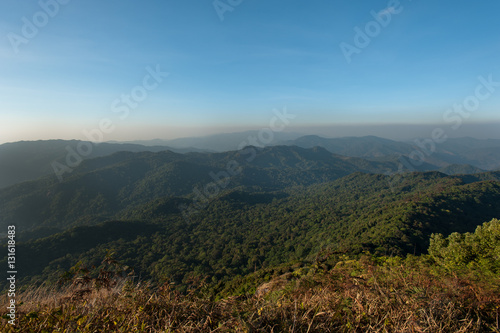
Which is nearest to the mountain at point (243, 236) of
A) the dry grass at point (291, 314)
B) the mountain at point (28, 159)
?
the dry grass at point (291, 314)

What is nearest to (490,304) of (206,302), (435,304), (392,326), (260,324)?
(435,304)

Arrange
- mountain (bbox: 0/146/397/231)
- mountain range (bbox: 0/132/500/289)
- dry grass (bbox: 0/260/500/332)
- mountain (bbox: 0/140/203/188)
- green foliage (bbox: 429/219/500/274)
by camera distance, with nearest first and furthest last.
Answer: dry grass (bbox: 0/260/500/332)
green foliage (bbox: 429/219/500/274)
mountain range (bbox: 0/132/500/289)
mountain (bbox: 0/146/397/231)
mountain (bbox: 0/140/203/188)

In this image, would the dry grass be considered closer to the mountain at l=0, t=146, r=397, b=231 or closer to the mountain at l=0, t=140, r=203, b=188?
the mountain at l=0, t=146, r=397, b=231

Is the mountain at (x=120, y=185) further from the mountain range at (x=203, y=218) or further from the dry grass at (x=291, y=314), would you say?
the dry grass at (x=291, y=314)

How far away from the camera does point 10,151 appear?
145250 millimetres

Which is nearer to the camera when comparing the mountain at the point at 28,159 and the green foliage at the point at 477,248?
the green foliage at the point at 477,248

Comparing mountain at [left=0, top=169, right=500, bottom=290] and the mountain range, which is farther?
the mountain range

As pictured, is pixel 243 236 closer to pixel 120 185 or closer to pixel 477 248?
pixel 477 248

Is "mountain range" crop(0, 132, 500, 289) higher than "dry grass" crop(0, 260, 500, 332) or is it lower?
lower

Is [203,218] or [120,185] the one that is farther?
[120,185]

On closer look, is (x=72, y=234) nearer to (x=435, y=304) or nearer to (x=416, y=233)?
(x=435, y=304)

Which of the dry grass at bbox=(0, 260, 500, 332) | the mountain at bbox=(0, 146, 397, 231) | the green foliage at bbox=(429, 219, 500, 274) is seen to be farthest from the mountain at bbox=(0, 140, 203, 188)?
the green foliage at bbox=(429, 219, 500, 274)

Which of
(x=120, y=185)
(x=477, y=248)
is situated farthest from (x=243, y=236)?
(x=120, y=185)

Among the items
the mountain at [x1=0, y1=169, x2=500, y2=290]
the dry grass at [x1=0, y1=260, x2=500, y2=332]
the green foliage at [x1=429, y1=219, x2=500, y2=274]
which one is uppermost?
the dry grass at [x1=0, y1=260, x2=500, y2=332]
